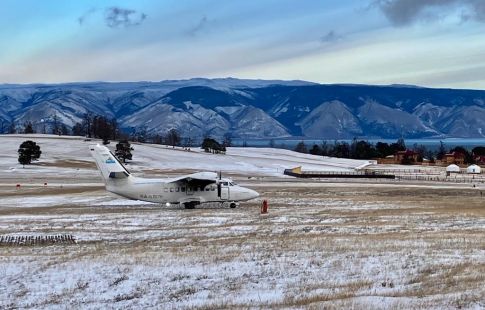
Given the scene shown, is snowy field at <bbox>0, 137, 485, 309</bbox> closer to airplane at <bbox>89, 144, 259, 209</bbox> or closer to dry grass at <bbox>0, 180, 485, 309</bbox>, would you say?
dry grass at <bbox>0, 180, 485, 309</bbox>

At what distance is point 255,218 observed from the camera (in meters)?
35.0

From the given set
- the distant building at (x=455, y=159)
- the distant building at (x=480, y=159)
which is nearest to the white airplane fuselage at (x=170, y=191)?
the distant building at (x=455, y=159)

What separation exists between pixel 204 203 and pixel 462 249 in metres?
24.2

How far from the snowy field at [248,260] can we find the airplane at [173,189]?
210 cm

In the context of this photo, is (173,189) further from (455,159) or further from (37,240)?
(455,159)

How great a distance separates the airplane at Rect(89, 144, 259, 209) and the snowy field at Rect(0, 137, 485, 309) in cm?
210

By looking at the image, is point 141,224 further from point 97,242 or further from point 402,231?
point 402,231

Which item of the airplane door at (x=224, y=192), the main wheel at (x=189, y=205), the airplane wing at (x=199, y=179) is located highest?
the airplane wing at (x=199, y=179)

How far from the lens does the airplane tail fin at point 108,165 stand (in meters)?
41.8

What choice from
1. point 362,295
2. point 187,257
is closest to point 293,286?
point 362,295

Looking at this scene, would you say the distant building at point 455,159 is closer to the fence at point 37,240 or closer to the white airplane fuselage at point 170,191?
the white airplane fuselage at point 170,191

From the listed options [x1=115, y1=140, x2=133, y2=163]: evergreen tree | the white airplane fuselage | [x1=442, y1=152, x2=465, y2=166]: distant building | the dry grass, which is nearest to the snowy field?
the dry grass

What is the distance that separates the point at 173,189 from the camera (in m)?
41.8

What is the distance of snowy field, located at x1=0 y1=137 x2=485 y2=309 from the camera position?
14.9m
